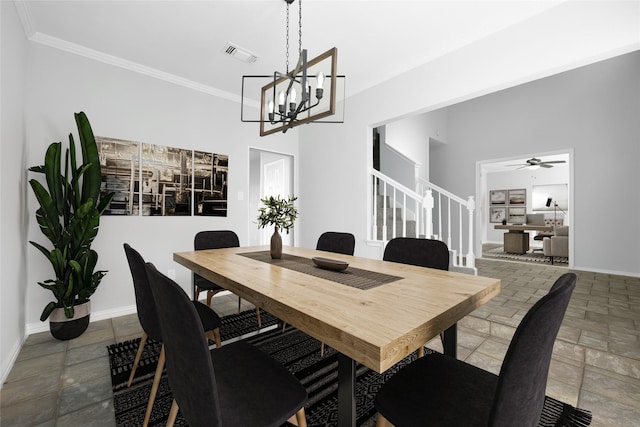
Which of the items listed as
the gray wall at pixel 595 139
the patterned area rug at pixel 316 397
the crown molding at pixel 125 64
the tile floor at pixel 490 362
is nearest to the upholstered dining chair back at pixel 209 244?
the tile floor at pixel 490 362

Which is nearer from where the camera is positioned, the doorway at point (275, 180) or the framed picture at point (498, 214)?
the doorway at point (275, 180)

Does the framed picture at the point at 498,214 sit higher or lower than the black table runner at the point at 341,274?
higher

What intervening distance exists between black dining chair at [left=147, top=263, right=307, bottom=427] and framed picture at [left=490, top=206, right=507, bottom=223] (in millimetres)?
11388

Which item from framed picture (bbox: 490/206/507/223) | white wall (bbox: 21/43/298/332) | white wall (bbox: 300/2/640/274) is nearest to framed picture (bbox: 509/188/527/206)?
framed picture (bbox: 490/206/507/223)

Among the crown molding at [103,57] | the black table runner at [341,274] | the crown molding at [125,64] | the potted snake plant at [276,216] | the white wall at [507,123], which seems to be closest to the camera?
the black table runner at [341,274]

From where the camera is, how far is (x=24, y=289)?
2516 mm

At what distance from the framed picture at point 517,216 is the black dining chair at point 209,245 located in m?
10.5

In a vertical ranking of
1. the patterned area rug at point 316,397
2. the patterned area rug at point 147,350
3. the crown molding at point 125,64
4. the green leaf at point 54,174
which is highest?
the crown molding at point 125,64

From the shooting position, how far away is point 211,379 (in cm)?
75

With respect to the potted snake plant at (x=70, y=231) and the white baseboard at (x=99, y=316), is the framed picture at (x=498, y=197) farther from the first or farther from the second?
the potted snake plant at (x=70, y=231)

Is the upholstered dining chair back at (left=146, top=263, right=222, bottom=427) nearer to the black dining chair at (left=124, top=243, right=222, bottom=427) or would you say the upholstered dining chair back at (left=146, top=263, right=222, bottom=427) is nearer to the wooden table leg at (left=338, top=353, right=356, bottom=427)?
the wooden table leg at (left=338, top=353, right=356, bottom=427)

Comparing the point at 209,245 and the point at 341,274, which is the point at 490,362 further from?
the point at 209,245

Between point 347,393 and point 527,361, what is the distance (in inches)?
21.5

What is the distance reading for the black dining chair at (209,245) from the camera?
2.59m
